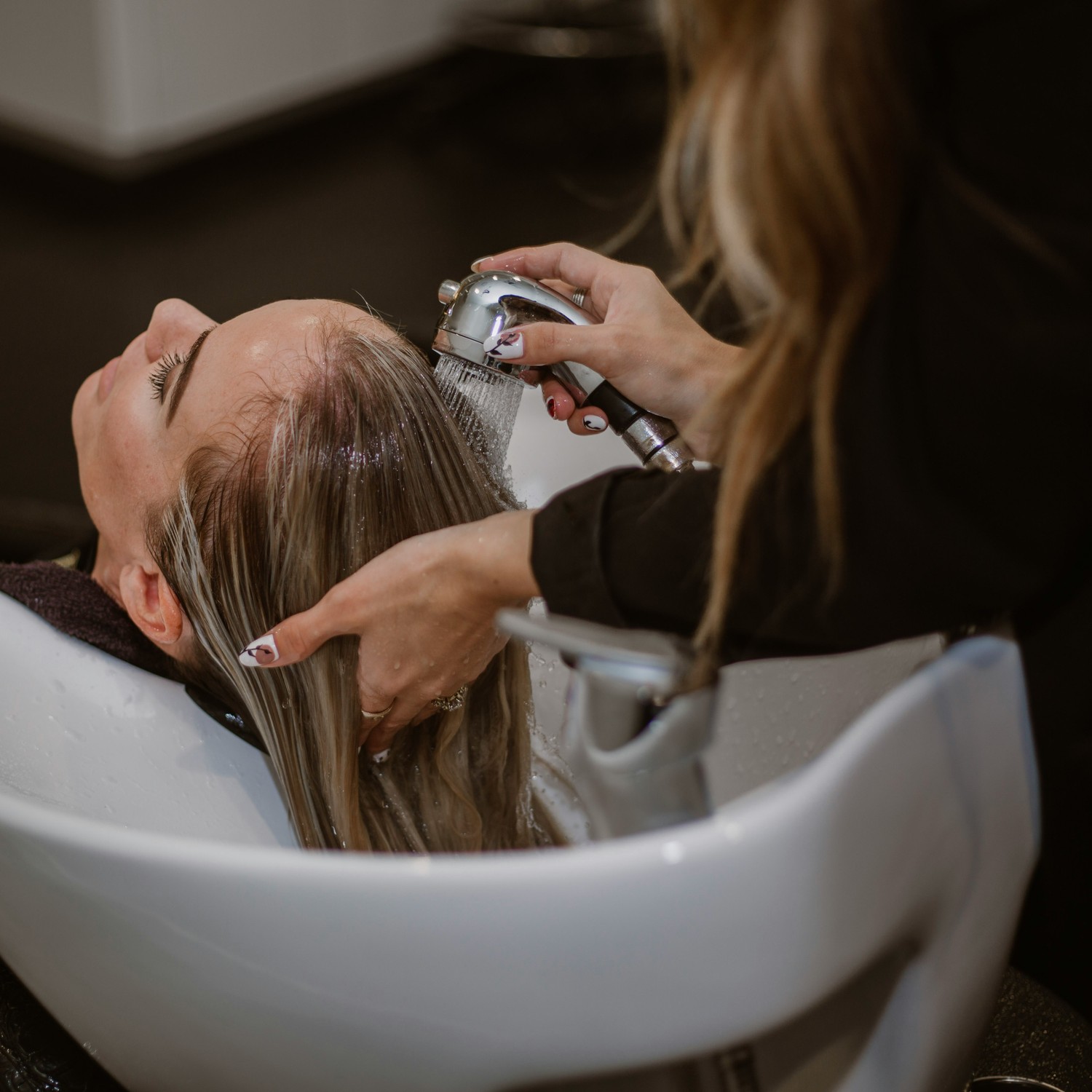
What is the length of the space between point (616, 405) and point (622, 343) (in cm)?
5

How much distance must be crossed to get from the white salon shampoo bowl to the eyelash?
428mm

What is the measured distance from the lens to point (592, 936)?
23.2 inches

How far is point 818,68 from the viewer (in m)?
0.55

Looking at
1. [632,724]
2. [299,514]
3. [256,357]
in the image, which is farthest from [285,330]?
[632,724]

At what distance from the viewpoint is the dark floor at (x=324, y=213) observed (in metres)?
3.02

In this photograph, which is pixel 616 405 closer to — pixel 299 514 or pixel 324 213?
pixel 299 514

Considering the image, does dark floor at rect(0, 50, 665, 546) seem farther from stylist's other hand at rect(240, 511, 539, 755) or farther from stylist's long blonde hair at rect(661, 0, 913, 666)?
stylist's long blonde hair at rect(661, 0, 913, 666)

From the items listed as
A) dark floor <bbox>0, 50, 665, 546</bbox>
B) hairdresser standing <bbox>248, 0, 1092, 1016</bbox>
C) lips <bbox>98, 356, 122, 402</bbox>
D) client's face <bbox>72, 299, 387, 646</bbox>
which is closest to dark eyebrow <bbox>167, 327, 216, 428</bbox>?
client's face <bbox>72, 299, 387, 646</bbox>

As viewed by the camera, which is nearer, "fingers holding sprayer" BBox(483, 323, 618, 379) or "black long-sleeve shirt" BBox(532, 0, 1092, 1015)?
"black long-sleeve shirt" BBox(532, 0, 1092, 1015)

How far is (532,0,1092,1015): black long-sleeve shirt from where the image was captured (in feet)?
1.90

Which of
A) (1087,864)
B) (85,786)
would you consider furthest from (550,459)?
(1087,864)

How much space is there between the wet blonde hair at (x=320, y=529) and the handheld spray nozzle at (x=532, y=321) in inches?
2.2

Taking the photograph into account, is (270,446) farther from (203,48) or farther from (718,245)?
(203,48)

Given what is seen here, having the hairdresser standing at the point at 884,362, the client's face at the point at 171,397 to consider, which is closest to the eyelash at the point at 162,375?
the client's face at the point at 171,397
